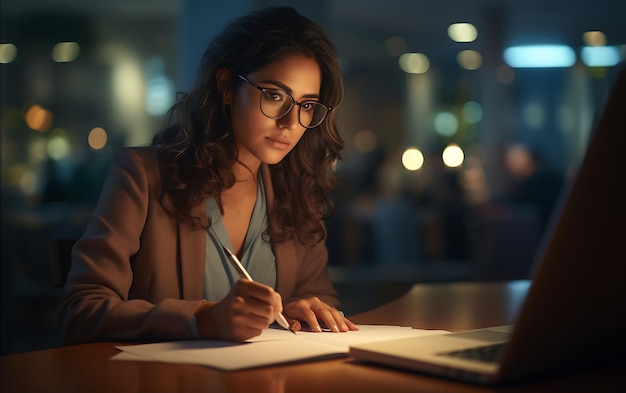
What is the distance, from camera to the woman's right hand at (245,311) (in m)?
1.15

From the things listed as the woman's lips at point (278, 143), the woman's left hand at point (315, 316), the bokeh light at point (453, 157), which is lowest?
the woman's left hand at point (315, 316)

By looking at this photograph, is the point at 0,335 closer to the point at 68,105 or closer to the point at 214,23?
the point at 214,23

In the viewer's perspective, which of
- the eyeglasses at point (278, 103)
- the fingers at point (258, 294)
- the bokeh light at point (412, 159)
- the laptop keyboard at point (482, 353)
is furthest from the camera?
the bokeh light at point (412, 159)

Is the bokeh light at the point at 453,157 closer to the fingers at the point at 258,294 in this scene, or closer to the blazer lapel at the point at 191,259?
the blazer lapel at the point at 191,259

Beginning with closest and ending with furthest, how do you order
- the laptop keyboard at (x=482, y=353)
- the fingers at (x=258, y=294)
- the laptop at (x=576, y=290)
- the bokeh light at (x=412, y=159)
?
1. the laptop at (x=576, y=290)
2. the laptop keyboard at (x=482, y=353)
3. the fingers at (x=258, y=294)
4. the bokeh light at (x=412, y=159)

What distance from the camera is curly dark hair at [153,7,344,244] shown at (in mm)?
1667

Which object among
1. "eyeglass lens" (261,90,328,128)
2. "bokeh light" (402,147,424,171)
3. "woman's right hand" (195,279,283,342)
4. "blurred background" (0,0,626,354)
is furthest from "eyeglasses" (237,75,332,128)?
"bokeh light" (402,147,424,171)

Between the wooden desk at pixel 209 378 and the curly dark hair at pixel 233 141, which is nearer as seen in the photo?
the wooden desk at pixel 209 378

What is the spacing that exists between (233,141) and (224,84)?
0.13 metres

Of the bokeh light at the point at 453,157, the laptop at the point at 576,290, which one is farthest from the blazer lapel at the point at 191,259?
the bokeh light at the point at 453,157

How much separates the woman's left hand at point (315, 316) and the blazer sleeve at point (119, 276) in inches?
8.7

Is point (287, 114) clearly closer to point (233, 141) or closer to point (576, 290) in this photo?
point (233, 141)

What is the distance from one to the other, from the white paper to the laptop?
14 centimetres

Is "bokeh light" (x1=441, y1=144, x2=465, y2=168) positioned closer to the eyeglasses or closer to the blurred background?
the blurred background
